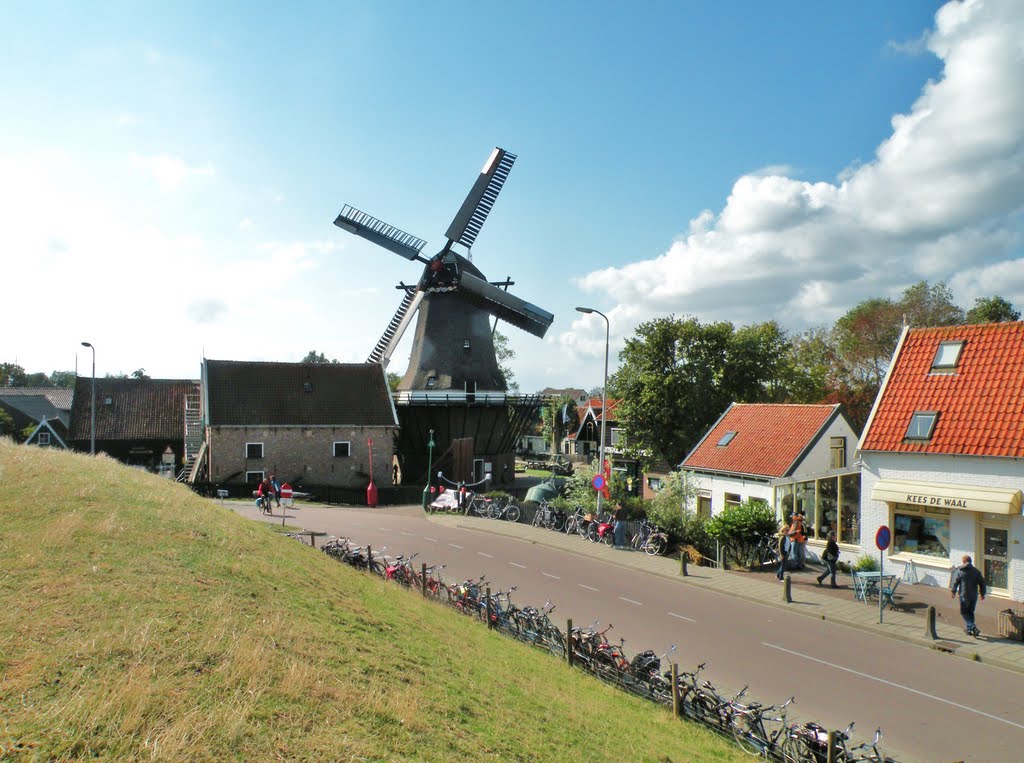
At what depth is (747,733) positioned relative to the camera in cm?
853

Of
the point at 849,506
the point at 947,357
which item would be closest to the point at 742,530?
the point at 849,506

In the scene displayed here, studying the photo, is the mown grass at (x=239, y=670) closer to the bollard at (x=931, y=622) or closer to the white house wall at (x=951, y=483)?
the bollard at (x=931, y=622)

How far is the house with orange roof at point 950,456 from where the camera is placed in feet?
52.1

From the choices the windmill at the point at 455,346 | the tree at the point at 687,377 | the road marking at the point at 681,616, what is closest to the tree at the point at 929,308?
the tree at the point at 687,377

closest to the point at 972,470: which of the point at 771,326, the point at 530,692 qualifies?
the point at 530,692

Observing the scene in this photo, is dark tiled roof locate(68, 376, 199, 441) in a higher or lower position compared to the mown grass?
higher

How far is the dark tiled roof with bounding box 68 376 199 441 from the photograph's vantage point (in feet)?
151

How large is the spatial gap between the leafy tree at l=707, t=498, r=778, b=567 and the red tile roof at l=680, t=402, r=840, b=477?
84.5 inches

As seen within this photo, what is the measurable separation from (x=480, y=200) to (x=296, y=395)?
1602cm

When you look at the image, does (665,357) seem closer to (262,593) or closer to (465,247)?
(465,247)

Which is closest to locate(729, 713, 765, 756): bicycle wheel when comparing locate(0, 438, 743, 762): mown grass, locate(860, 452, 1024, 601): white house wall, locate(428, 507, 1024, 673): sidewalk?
locate(0, 438, 743, 762): mown grass

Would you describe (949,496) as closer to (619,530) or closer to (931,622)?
(931,622)

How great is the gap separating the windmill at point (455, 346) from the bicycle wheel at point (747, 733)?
1215 inches

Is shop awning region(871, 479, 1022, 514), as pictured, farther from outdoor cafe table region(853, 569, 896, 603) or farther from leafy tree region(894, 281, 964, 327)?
leafy tree region(894, 281, 964, 327)
